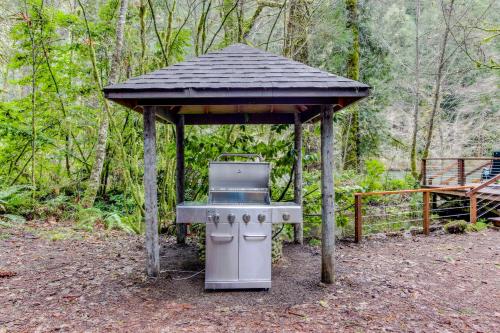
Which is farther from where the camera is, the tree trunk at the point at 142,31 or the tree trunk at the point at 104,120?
the tree trunk at the point at 104,120

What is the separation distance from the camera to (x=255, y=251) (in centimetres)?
360

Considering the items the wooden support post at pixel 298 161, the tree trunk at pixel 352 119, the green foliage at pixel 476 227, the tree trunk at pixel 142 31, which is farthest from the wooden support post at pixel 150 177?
the tree trunk at pixel 352 119

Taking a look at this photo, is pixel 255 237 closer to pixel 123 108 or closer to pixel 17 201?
pixel 123 108

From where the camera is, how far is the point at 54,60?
713 cm

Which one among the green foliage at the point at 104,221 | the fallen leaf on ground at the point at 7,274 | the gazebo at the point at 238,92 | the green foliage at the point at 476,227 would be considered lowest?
the green foliage at the point at 476,227

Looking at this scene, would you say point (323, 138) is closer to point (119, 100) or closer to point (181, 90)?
point (181, 90)

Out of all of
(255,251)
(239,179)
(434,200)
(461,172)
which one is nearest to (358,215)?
(239,179)

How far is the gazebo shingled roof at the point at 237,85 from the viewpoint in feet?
11.1

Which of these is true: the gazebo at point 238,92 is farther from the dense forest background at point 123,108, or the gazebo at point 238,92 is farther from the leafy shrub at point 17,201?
the leafy shrub at point 17,201

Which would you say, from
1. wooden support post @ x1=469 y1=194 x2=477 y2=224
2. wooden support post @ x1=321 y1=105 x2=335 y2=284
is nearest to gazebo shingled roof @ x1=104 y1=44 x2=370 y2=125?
wooden support post @ x1=321 y1=105 x2=335 y2=284

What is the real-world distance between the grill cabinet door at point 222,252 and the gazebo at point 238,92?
0.69 m

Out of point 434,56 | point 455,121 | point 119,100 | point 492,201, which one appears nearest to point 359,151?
point 492,201

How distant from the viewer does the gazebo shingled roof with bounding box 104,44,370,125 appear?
3385mm

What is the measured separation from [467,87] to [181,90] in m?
14.8
